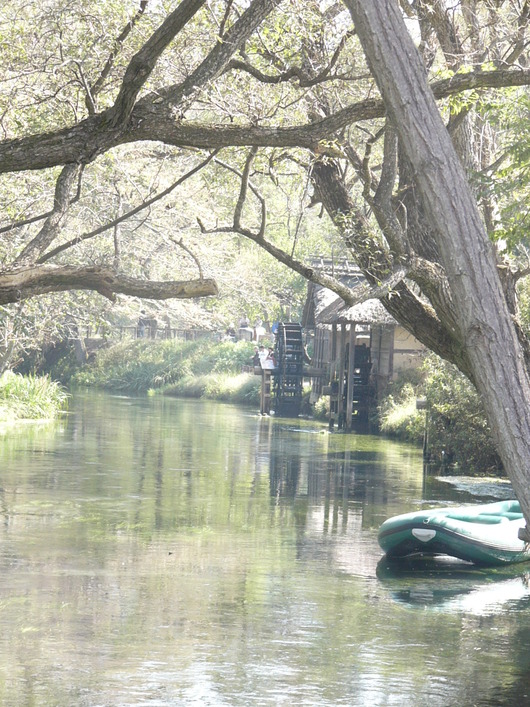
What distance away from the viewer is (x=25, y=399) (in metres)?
30.3

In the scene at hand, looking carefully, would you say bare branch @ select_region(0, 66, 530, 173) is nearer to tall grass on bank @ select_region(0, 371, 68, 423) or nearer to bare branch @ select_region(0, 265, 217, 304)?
bare branch @ select_region(0, 265, 217, 304)

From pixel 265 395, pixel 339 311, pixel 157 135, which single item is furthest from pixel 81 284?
pixel 265 395

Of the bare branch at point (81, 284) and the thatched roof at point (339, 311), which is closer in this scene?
the bare branch at point (81, 284)

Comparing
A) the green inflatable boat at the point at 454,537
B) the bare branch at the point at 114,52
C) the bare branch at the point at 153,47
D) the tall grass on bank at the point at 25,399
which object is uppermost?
the bare branch at the point at 114,52

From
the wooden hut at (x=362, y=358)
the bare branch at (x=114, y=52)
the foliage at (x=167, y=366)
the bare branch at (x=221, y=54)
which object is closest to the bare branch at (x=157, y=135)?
the bare branch at (x=221, y=54)

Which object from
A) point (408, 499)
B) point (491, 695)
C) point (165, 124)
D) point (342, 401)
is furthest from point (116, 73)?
point (342, 401)

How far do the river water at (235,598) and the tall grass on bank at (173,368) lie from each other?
22074 mm

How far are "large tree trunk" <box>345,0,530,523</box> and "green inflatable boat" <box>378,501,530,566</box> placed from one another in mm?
6389

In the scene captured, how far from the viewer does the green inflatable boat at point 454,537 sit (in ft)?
42.3

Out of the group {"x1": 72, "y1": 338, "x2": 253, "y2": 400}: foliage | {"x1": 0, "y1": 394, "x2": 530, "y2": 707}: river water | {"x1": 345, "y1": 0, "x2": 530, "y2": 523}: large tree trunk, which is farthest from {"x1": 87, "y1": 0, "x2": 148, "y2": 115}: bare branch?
{"x1": 72, "y1": 338, "x2": 253, "y2": 400}: foliage

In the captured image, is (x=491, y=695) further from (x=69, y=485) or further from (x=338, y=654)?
(x=69, y=485)

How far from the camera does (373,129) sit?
61.0 feet

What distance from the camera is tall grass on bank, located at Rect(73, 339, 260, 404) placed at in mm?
43500

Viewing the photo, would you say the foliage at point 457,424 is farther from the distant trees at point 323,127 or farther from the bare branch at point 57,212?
the bare branch at point 57,212
